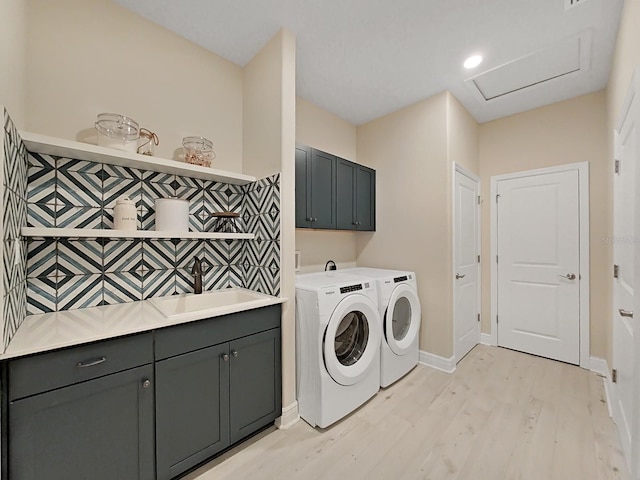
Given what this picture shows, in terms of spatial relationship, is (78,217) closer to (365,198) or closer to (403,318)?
(365,198)

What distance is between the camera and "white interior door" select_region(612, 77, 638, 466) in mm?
1434

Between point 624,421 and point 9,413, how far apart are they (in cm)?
303

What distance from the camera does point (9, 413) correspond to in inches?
38.6

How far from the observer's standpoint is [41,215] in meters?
1.45

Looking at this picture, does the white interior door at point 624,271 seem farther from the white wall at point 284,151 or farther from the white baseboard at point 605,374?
the white wall at point 284,151

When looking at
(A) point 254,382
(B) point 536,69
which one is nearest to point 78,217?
A: (A) point 254,382

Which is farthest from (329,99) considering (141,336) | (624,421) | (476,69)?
(624,421)

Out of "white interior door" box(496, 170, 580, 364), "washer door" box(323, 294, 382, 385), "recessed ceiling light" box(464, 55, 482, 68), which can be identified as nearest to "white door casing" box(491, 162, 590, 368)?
"white interior door" box(496, 170, 580, 364)

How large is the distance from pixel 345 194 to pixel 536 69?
76.3 inches

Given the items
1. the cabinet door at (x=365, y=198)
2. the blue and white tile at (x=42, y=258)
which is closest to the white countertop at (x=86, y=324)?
the blue and white tile at (x=42, y=258)

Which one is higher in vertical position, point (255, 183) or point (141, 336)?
point (255, 183)

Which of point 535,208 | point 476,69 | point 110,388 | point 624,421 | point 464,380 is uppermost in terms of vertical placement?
point 476,69

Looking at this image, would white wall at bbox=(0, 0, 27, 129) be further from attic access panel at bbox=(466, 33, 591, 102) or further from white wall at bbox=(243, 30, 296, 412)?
attic access panel at bbox=(466, 33, 591, 102)

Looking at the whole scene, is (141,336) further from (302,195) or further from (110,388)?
(302,195)
